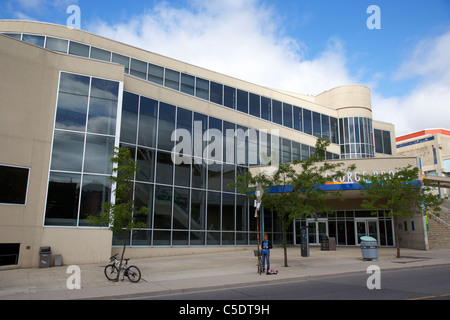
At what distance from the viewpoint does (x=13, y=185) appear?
1619cm

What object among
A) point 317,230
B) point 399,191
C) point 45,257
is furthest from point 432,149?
point 45,257

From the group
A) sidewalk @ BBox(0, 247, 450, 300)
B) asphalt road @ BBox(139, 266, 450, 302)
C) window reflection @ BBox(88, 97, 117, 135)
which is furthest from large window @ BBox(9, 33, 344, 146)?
asphalt road @ BBox(139, 266, 450, 302)

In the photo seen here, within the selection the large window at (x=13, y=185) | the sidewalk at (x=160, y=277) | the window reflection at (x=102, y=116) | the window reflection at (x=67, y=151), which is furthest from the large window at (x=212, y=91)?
the sidewalk at (x=160, y=277)

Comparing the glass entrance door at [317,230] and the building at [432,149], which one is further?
the building at [432,149]

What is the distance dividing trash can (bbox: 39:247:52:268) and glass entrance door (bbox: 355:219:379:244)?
22.5 m

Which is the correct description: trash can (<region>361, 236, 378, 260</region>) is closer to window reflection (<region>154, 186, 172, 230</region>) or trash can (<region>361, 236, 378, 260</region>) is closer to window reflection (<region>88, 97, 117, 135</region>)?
window reflection (<region>154, 186, 172, 230</region>)

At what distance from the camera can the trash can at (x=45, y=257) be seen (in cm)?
1578

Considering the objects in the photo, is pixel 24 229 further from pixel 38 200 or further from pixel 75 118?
pixel 75 118

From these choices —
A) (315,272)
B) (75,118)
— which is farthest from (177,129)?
(315,272)

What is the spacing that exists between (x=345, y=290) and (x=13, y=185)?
14.6 metres

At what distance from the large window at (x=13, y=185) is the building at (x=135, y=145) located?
1.8 inches

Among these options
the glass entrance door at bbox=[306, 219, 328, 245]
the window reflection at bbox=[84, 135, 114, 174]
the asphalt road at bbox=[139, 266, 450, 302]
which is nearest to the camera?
the asphalt road at bbox=[139, 266, 450, 302]

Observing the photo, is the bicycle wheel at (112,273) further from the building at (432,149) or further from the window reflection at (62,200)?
the building at (432,149)

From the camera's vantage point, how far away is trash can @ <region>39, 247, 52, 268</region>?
15.8 meters
